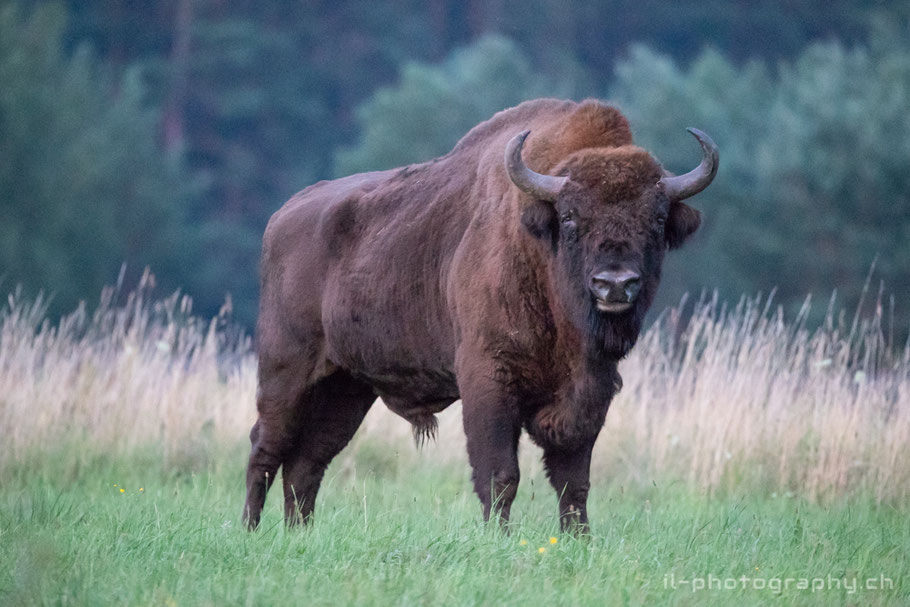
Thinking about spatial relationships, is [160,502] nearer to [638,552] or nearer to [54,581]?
[54,581]

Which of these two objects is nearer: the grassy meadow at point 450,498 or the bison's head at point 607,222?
the grassy meadow at point 450,498

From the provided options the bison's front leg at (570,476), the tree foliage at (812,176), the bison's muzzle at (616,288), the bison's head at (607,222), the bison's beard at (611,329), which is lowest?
the bison's front leg at (570,476)

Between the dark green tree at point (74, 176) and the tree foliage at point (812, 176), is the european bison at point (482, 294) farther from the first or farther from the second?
the dark green tree at point (74, 176)

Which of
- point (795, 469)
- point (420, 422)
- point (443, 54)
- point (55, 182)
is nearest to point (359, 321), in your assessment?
point (420, 422)

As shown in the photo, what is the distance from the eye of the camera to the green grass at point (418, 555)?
474 centimetres

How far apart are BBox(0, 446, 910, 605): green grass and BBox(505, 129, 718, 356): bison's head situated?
121 centimetres

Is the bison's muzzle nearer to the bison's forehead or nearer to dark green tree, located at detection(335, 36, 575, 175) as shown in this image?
the bison's forehead

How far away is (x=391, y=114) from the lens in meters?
36.2

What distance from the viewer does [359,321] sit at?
738cm

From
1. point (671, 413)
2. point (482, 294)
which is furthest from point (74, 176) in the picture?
point (482, 294)

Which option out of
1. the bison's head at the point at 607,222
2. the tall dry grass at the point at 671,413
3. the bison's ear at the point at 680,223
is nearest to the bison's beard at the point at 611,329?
the bison's head at the point at 607,222

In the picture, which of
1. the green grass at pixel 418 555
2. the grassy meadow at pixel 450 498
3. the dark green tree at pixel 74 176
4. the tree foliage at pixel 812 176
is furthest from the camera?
the dark green tree at pixel 74 176

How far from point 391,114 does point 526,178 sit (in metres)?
30.5

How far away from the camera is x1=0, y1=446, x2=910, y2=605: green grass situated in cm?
474
